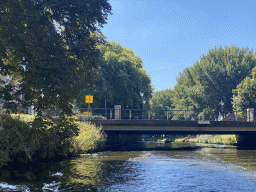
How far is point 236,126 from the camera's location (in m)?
36.3

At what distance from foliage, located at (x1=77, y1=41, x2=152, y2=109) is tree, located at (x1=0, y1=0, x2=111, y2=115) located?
28218mm

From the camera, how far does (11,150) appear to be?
1712 centimetres

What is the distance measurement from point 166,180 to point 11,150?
9179 mm

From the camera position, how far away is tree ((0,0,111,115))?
1532 centimetres

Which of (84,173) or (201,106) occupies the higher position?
(201,106)

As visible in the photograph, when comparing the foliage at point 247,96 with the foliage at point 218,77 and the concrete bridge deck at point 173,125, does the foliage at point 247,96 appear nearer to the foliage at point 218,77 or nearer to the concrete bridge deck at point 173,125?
the foliage at point 218,77

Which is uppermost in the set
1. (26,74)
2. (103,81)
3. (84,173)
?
(103,81)

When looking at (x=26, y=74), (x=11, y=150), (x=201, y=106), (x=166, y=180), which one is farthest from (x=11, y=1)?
(x=201, y=106)

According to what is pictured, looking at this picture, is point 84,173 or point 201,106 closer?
point 84,173

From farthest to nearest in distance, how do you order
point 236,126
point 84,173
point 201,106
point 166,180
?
1. point 201,106
2. point 236,126
3. point 84,173
4. point 166,180

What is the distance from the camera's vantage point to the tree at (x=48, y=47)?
1532 centimetres

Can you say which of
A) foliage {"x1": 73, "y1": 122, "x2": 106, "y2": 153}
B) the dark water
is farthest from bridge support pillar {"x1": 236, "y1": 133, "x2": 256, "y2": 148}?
the dark water

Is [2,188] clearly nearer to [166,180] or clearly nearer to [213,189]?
[166,180]

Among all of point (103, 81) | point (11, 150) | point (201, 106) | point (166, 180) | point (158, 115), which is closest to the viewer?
point (166, 180)
